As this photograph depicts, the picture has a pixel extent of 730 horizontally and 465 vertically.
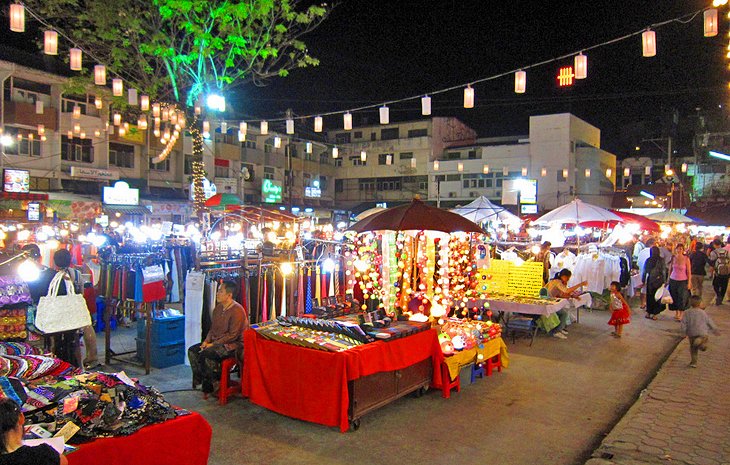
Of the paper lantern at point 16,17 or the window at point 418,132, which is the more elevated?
the window at point 418,132

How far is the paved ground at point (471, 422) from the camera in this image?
5215 mm

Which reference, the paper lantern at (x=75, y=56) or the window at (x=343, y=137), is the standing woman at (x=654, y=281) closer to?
the paper lantern at (x=75, y=56)

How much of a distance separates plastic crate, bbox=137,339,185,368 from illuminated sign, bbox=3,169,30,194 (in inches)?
Answer: 711

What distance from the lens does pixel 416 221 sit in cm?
718

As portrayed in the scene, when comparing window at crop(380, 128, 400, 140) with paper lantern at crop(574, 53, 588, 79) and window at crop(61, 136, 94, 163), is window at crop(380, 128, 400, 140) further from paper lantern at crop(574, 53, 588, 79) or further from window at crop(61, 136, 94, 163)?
paper lantern at crop(574, 53, 588, 79)

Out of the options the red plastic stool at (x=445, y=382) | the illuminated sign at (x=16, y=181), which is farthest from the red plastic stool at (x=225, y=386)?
the illuminated sign at (x=16, y=181)

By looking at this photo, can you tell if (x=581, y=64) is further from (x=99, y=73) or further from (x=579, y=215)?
(x=99, y=73)

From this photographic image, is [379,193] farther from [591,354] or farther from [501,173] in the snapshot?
[591,354]

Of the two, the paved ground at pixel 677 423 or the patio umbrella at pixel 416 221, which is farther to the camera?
the patio umbrella at pixel 416 221

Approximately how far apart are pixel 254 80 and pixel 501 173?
28.8 metres

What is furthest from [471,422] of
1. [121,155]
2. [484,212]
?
[121,155]

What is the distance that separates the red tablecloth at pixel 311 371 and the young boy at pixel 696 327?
481cm

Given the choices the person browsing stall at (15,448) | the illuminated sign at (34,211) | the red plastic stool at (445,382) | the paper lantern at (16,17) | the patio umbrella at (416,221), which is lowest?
the red plastic stool at (445,382)

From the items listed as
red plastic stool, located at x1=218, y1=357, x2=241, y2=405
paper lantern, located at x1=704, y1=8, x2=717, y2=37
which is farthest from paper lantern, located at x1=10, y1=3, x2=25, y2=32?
paper lantern, located at x1=704, y1=8, x2=717, y2=37
